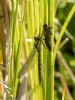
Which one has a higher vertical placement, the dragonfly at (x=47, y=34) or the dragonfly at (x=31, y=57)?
the dragonfly at (x=47, y=34)

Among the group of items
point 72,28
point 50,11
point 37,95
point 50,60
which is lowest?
point 72,28

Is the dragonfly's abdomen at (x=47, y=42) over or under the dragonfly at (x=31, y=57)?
over

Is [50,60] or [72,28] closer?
[50,60]

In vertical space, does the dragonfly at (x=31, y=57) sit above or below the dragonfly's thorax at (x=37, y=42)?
below

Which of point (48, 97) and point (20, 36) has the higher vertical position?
point (20, 36)

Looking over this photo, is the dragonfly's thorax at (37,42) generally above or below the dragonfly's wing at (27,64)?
above

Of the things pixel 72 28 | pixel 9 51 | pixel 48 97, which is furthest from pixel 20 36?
pixel 72 28

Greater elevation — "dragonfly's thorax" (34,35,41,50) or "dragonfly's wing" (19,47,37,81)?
"dragonfly's thorax" (34,35,41,50)

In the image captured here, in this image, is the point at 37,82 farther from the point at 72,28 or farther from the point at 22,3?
the point at 72,28

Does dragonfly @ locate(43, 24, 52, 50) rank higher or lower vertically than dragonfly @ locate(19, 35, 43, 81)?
higher

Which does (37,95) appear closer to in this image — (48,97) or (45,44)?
(48,97)

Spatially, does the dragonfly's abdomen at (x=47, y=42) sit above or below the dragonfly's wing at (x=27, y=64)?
above
